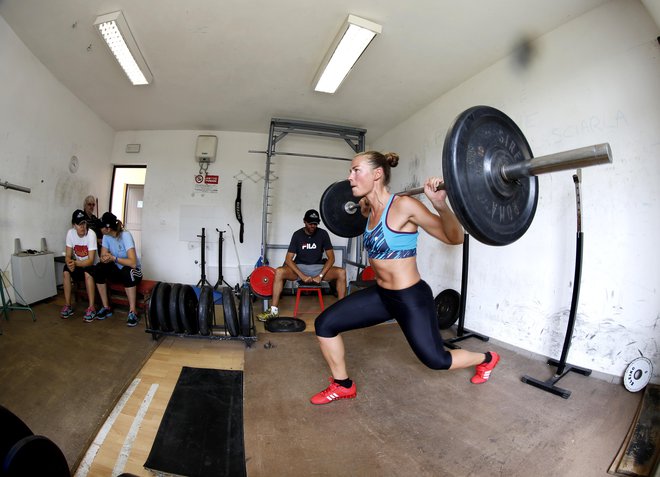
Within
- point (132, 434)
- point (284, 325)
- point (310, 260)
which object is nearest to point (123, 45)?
point (310, 260)

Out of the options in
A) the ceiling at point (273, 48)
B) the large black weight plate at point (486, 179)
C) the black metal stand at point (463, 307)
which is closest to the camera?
the large black weight plate at point (486, 179)

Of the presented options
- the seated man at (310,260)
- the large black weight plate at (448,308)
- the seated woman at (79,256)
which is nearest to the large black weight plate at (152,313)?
the seated woman at (79,256)

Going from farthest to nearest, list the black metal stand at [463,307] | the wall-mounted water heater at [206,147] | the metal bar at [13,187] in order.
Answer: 1. the wall-mounted water heater at [206,147]
2. the metal bar at [13,187]
3. the black metal stand at [463,307]

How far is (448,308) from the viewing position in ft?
8.93

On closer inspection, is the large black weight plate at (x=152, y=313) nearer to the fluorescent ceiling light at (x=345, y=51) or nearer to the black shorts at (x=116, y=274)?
the black shorts at (x=116, y=274)

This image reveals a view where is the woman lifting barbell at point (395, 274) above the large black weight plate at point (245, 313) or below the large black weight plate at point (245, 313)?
above

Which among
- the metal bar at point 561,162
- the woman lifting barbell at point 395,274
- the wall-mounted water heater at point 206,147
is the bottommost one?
the woman lifting barbell at point 395,274

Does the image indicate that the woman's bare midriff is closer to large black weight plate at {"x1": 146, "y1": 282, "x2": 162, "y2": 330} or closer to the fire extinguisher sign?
large black weight plate at {"x1": 146, "y1": 282, "x2": 162, "y2": 330}

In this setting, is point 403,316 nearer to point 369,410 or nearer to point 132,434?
point 369,410

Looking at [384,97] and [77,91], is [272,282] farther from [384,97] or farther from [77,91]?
[77,91]

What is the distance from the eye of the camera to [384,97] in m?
3.29

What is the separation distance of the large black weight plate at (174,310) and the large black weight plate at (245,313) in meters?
0.47

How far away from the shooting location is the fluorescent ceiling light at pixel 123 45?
7.26 ft

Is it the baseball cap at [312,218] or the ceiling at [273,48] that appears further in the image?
the baseball cap at [312,218]
